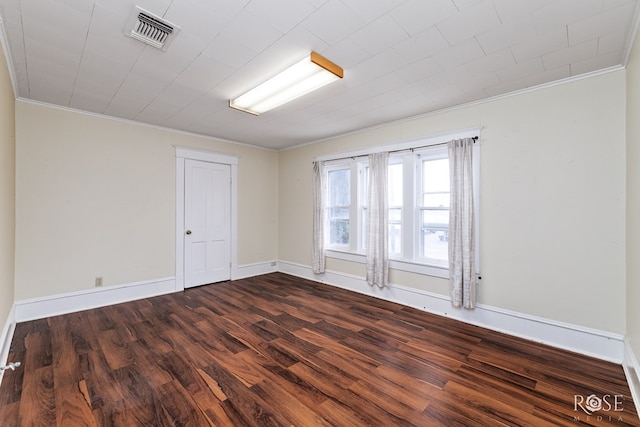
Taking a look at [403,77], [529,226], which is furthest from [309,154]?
[529,226]

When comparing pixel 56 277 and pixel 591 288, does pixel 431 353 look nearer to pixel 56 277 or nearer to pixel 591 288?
pixel 591 288

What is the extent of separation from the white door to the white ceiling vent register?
2.73 m

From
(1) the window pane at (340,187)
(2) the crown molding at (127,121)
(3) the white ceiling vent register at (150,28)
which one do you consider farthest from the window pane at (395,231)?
(3) the white ceiling vent register at (150,28)

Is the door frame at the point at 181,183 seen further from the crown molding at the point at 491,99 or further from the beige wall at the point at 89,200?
the crown molding at the point at 491,99

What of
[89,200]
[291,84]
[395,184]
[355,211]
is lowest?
[355,211]

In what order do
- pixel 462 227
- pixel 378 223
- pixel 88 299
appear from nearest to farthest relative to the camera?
pixel 462 227, pixel 88 299, pixel 378 223

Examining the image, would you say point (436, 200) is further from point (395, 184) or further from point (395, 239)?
point (395, 239)

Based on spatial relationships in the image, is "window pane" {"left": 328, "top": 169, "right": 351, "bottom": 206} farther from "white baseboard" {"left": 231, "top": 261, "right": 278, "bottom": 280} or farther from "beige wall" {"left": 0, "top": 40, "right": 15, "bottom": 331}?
"beige wall" {"left": 0, "top": 40, "right": 15, "bottom": 331}

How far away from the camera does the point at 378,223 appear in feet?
13.3

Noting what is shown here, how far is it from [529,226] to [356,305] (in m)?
2.25

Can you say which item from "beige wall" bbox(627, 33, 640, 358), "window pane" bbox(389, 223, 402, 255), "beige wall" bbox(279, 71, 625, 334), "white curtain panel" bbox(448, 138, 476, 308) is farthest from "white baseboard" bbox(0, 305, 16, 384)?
"beige wall" bbox(627, 33, 640, 358)

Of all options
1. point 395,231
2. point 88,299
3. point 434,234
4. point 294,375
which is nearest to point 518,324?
point 434,234

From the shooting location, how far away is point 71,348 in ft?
8.52

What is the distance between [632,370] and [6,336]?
5338 millimetres
